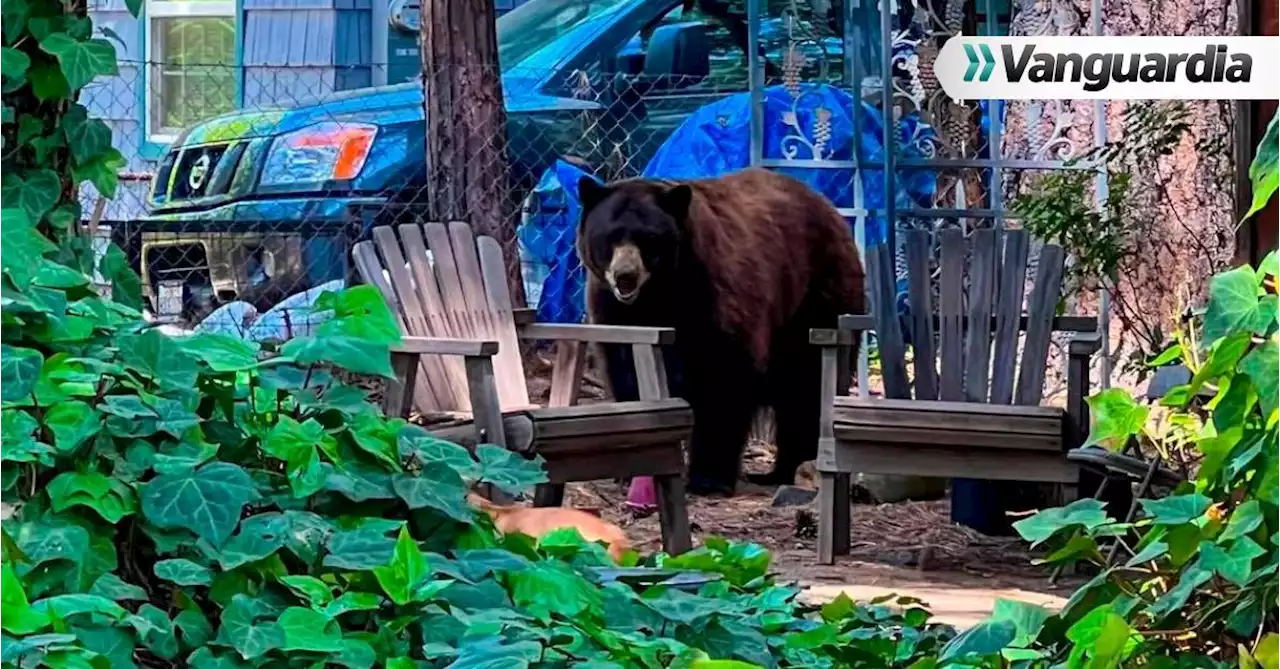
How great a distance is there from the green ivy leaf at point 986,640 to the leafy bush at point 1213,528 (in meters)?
0.08

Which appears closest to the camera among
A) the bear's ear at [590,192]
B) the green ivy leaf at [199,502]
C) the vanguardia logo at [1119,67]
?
the green ivy leaf at [199,502]

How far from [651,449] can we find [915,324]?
4.30 feet

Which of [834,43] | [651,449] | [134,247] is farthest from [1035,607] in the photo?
[834,43]

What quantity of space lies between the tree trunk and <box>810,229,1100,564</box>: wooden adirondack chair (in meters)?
2.74

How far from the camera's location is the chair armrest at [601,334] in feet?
21.2

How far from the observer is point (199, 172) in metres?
10.8

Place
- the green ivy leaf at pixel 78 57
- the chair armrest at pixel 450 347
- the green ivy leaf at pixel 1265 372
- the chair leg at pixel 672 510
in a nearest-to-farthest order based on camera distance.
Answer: the green ivy leaf at pixel 1265 372 → the green ivy leaf at pixel 78 57 → the chair armrest at pixel 450 347 → the chair leg at pixel 672 510

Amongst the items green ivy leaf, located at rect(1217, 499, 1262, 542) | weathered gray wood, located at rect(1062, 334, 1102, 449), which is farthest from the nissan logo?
green ivy leaf, located at rect(1217, 499, 1262, 542)

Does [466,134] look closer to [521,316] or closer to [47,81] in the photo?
[521,316]

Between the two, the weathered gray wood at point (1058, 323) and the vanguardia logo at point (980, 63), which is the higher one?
the vanguardia logo at point (980, 63)

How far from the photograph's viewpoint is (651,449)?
6.03 metres

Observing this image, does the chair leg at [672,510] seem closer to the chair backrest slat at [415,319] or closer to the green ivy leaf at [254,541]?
the chair backrest slat at [415,319]

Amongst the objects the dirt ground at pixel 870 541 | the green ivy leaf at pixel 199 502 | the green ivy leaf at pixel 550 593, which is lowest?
the dirt ground at pixel 870 541

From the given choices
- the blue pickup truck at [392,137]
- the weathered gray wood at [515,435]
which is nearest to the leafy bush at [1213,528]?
the weathered gray wood at [515,435]
